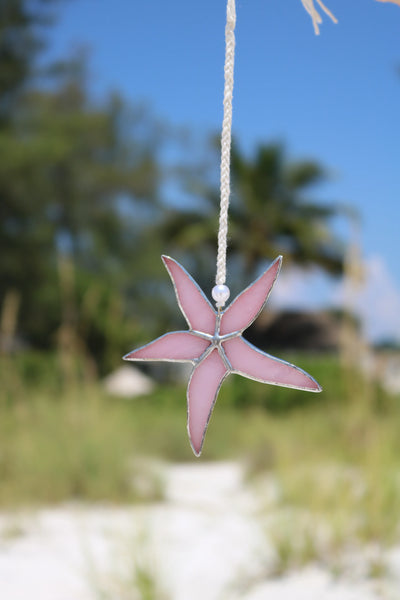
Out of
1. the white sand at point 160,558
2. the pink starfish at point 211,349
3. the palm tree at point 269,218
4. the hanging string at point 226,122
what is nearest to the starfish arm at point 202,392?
the pink starfish at point 211,349

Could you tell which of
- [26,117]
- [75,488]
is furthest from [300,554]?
[26,117]

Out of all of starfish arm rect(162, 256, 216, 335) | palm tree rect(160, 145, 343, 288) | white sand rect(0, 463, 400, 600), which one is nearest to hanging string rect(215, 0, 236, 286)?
starfish arm rect(162, 256, 216, 335)

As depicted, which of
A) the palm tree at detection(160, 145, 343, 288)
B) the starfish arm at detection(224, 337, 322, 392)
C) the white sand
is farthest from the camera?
the palm tree at detection(160, 145, 343, 288)

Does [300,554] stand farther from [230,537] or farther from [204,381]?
[204,381]

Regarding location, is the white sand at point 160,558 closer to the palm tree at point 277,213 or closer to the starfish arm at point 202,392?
the starfish arm at point 202,392

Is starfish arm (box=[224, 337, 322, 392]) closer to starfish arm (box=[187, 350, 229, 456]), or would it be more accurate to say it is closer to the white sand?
starfish arm (box=[187, 350, 229, 456])
